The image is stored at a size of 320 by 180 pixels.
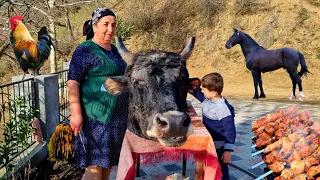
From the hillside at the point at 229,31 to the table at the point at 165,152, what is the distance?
450 inches

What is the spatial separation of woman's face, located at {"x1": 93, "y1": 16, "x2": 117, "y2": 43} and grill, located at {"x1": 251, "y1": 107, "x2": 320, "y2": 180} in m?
1.94

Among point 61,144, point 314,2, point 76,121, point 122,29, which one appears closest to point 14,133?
point 61,144

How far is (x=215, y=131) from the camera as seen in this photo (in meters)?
3.20

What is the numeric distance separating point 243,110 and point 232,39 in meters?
3.27

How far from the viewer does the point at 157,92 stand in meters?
2.00

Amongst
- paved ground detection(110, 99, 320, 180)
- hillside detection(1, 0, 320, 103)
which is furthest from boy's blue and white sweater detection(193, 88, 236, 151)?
hillside detection(1, 0, 320, 103)

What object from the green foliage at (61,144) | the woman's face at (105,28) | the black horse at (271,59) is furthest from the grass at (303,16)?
the woman's face at (105,28)

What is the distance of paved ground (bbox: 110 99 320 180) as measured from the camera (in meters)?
4.37

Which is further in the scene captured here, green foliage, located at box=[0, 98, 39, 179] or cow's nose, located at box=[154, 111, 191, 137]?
green foliage, located at box=[0, 98, 39, 179]

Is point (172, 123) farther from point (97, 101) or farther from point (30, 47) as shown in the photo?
point (30, 47)

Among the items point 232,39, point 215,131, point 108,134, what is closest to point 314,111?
point 232,39

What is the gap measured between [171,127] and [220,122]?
159cm

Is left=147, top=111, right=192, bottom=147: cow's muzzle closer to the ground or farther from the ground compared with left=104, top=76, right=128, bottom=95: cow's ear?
closer to the ground

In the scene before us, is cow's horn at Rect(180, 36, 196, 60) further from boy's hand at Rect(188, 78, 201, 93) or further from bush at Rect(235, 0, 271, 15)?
bush at Rect(235, 0, 271, 15)
